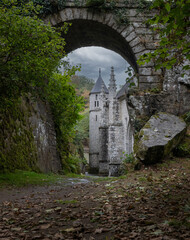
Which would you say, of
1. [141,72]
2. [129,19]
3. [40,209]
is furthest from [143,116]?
[40,209]

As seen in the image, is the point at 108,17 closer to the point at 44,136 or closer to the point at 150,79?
the point at 150,79

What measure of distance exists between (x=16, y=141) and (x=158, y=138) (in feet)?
14.4

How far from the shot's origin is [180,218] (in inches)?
90.0

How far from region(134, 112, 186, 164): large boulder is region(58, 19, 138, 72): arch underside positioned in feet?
10.6

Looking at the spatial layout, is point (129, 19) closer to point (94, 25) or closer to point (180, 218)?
point (94, 25)

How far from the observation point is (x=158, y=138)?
6.70m

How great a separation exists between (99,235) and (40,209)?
1.46 m

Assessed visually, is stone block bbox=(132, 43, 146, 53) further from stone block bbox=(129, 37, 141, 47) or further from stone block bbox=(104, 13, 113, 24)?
stone block bbox=(104, 13, 113, 24)

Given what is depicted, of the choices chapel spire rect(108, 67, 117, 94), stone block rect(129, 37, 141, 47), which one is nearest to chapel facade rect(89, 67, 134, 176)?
chapel spire rect(108, 67, 117, 94)

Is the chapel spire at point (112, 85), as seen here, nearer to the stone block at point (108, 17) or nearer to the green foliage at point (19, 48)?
the stone block at point (108, 17)

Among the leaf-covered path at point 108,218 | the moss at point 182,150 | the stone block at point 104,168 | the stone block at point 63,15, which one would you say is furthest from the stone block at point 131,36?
the stone block at point 104,168

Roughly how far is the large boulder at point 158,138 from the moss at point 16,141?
3.60 meters

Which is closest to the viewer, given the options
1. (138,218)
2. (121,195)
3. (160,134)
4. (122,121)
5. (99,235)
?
(99,235)

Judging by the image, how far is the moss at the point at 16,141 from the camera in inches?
257
